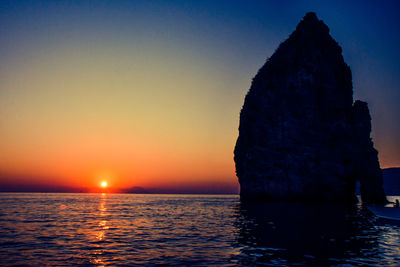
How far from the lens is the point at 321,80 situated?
234ft

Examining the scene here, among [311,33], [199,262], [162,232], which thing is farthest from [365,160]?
[199,262]

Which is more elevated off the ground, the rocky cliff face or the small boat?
the rocky cliff face

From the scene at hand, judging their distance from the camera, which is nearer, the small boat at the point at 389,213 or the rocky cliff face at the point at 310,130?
the small boat at the point at 389,213

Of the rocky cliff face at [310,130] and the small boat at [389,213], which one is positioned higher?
the rocky cliff face at [310,130]

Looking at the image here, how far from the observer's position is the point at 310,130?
68688mm

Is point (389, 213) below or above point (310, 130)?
below

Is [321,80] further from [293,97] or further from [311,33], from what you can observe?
[311,33]

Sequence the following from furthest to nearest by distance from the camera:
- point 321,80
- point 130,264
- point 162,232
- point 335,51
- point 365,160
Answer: point 335,51
point 321,80
point 365,160
point 162,232
point 130,264

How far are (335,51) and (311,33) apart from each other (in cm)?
856

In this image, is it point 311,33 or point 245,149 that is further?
point 245,149

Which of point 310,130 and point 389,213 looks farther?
point 310,130

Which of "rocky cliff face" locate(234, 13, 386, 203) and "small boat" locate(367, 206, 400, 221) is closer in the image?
"small boat" locate(367, 206, 400, 221)

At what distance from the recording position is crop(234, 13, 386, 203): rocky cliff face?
219ft

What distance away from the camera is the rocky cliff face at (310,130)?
6681 centimetres
